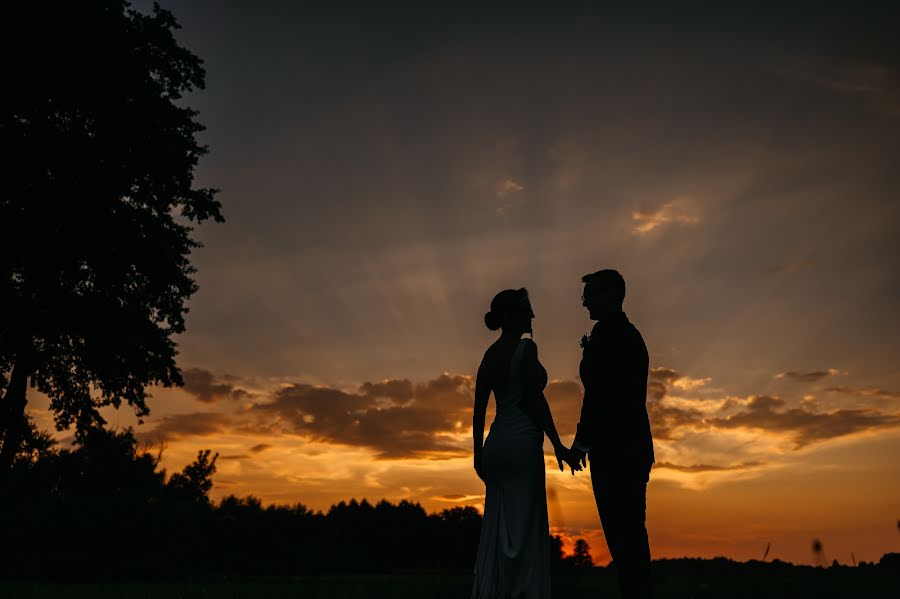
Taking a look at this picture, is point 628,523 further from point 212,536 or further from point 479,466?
point 212,536

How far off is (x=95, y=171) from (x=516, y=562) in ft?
64.9

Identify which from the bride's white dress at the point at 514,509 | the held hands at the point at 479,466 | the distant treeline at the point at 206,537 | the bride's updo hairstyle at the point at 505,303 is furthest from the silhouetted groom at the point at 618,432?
the distant treeline at the point at 206,537

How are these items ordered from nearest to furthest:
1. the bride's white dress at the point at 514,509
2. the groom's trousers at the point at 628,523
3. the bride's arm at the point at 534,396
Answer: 1. the groom's trousers at the point at 628,523
2. the bride's white dress at the point at 514,509
3. the bride's arm at the point at 534,396

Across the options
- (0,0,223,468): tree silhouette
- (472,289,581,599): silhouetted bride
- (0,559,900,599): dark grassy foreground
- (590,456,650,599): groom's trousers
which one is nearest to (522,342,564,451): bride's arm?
(472,289,581,599): silhouetted bride

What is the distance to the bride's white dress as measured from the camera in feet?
24.8

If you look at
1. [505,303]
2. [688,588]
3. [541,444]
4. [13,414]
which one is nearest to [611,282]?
[505,303]

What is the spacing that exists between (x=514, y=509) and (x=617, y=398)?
225cm

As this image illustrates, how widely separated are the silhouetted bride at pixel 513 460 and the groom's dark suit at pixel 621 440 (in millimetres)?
1441

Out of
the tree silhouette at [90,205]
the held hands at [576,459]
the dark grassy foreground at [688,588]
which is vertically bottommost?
the dark grassy foreground at [688,588]

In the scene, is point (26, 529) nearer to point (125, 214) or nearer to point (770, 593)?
point (125, 214)

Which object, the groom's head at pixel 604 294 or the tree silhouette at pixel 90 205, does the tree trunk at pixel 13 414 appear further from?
the groom's head at pixel 604 294

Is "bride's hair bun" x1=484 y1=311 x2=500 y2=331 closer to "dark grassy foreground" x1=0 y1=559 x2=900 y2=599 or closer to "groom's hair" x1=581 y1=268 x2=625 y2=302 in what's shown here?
"groom's hair" x1=581 y1=268 x2=625 y2=302

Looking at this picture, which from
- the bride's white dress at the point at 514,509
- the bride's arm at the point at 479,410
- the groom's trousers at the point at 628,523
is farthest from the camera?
the bride's arm at the point at 479,410

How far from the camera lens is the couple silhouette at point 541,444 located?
237 inches
